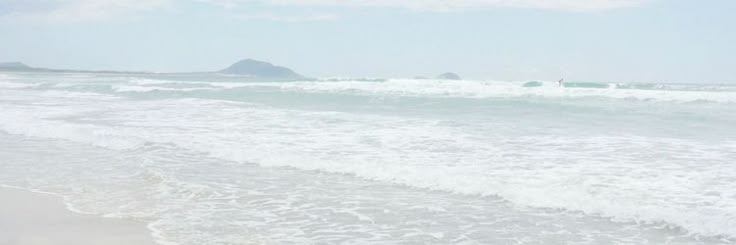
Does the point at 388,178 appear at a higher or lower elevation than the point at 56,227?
higher

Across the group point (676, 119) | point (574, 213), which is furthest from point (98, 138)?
point (676, 119)

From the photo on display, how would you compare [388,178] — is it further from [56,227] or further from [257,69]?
[257,69]

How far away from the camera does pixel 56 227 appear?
5.71 m

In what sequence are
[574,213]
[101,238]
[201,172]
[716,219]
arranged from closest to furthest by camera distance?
1. [101,238]
2. [716,219]
3. [574,213]
4. [201,172]

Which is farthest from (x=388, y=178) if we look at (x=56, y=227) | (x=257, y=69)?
(x=257, y=69)

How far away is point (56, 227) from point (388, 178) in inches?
137

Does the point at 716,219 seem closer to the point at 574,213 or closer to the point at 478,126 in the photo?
the point at 574,213

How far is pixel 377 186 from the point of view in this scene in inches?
302

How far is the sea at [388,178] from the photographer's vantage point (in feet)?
18.9

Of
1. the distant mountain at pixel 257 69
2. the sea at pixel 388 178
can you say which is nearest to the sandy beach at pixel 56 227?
the sea at pixel 388 178

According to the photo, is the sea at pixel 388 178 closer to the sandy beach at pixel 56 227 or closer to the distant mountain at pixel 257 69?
the sandy beach at pixel 56 227

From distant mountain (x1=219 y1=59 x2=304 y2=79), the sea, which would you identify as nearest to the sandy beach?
the sea

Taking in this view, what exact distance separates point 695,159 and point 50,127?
10.6 m

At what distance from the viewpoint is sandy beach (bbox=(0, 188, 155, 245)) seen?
17.4 feet
